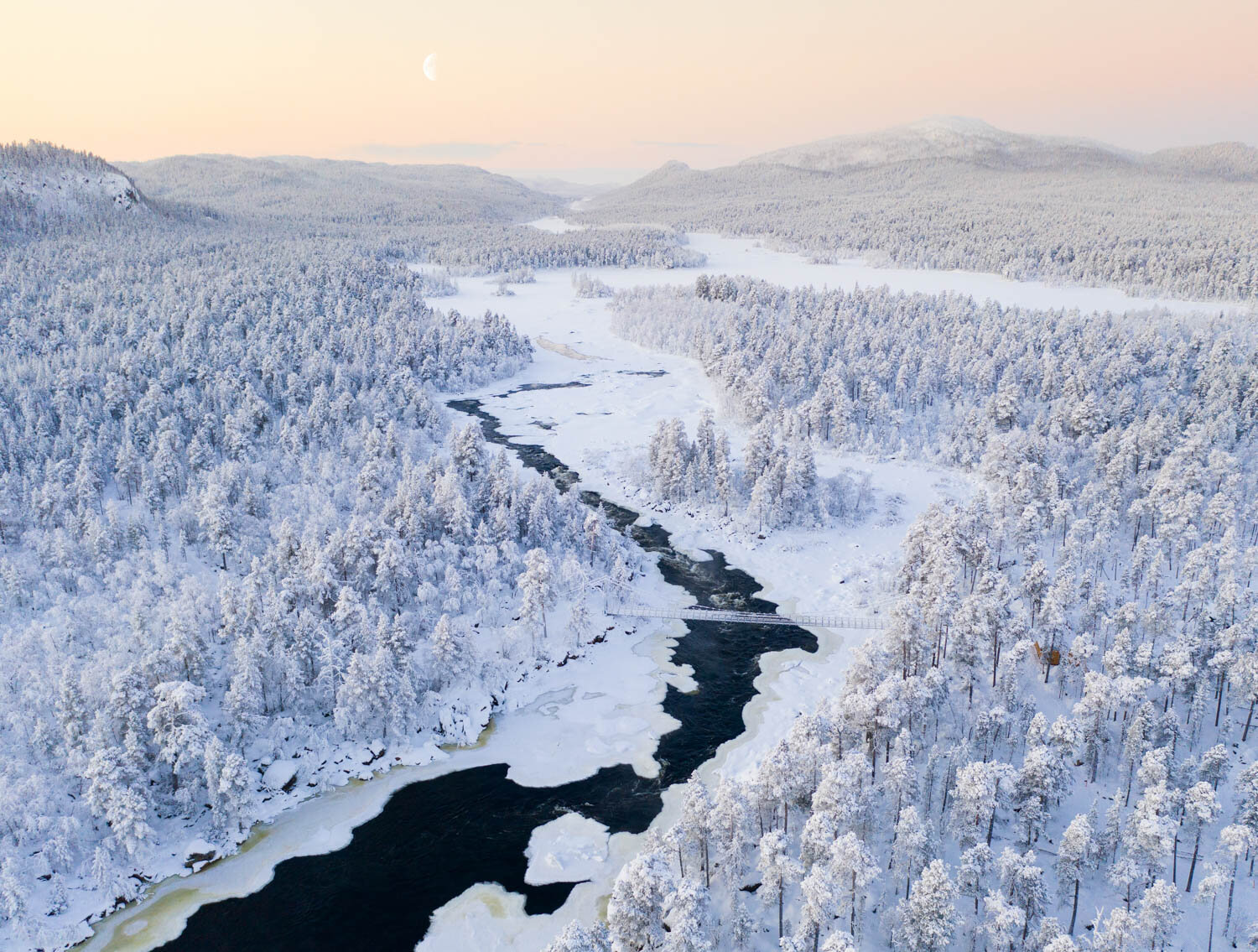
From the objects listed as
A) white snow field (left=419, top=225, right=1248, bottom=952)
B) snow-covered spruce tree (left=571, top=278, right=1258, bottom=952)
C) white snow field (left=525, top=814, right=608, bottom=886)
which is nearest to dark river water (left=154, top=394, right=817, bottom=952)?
white snow field (left=525, top=814, right=608, bottom=886)

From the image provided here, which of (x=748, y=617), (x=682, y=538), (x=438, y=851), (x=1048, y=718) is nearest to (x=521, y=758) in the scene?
(x=438, y=851)

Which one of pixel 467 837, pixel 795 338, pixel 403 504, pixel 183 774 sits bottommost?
pixel 467 837

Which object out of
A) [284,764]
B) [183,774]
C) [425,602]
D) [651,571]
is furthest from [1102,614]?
[183,774]

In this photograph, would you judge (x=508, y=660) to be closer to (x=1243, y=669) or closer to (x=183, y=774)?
(x=183, y=774)

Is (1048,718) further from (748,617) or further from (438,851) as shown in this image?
(438,851)

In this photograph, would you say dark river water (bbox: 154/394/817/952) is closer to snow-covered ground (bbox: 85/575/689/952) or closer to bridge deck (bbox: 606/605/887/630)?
snow-covered ground (bbox: 85/575/689/952)

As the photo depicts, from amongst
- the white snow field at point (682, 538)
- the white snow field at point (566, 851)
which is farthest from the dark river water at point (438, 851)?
the white snow field at point (682, 538)
